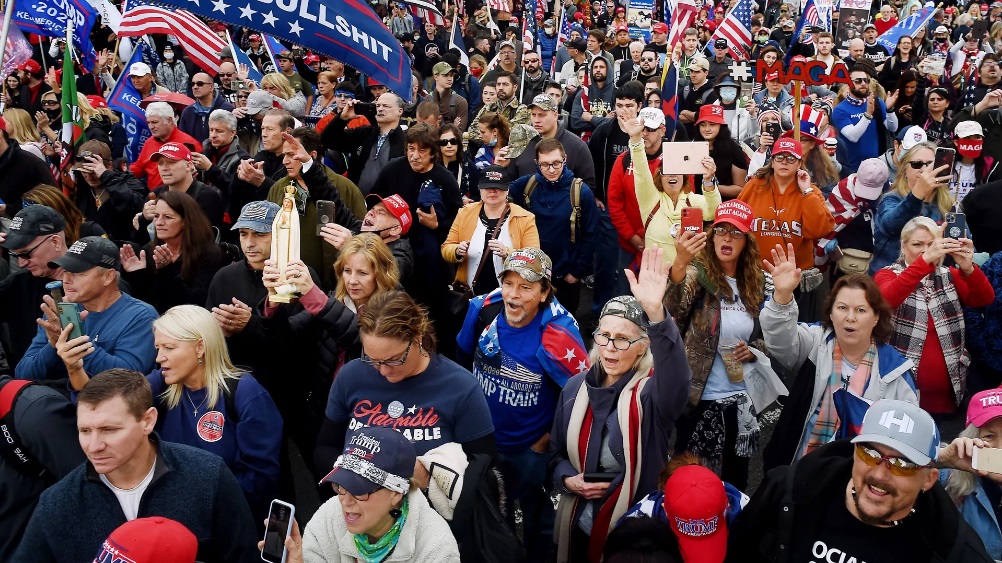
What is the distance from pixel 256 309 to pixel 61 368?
38.5 inches

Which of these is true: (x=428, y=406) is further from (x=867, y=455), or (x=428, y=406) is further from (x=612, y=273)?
(x=612, y=273)

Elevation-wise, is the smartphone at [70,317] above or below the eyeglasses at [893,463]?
below

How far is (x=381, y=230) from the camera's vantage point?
5.66 m

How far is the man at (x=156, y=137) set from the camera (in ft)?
24.7

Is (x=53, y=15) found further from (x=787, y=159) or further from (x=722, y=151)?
(x=787, y=159)

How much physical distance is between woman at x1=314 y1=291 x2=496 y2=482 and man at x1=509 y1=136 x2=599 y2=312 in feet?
9.95

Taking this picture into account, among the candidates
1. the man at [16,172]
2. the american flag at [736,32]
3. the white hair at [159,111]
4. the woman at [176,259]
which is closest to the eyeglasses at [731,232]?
the woman at [176,259]

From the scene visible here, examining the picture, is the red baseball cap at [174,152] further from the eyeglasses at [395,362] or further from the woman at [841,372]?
the woman at [841,372]

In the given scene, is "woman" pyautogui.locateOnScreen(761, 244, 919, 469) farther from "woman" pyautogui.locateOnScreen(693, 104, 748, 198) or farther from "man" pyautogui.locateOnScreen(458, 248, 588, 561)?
"woman" pyautogui.locateOnScreen(693, 104, 748, 198)

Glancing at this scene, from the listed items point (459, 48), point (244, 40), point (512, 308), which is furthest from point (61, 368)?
point (244, 40)

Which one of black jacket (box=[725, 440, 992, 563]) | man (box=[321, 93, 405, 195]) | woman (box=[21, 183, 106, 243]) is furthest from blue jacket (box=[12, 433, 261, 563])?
man (box=[321, 93, 405, 195])

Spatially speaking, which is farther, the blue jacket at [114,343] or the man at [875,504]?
the blue jacket at [114,343]

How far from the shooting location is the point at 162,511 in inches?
127

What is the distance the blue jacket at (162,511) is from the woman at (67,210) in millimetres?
3222
